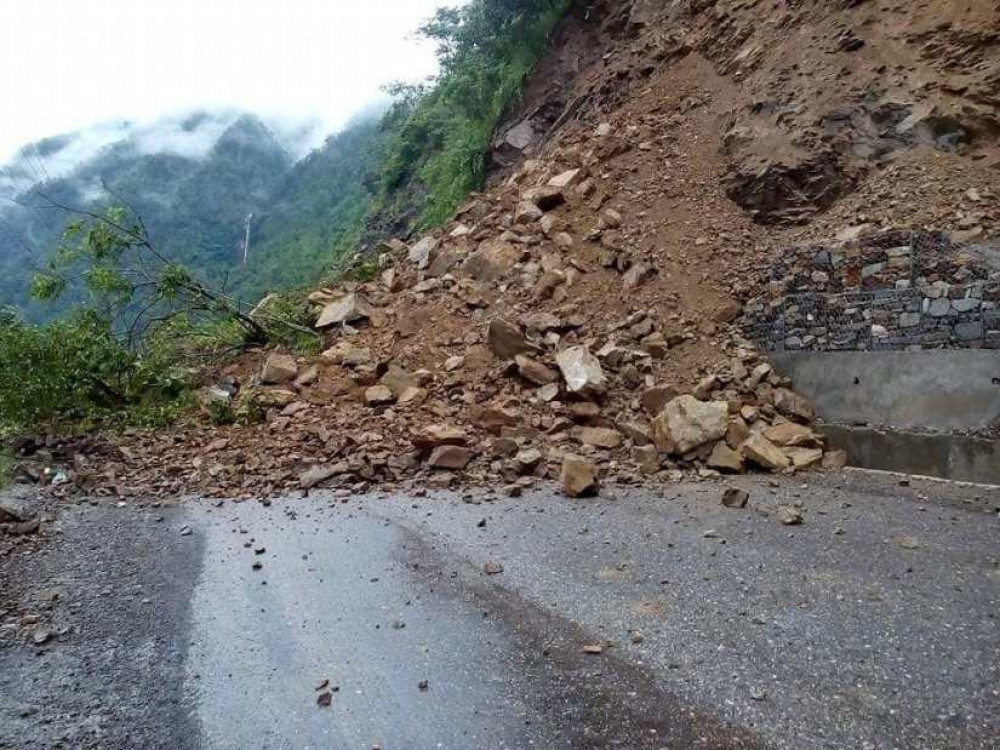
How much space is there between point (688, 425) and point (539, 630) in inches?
123

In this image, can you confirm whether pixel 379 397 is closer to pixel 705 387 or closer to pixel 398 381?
pixel 398 381

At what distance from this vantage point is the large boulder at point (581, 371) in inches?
253

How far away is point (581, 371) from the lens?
21.5 ft

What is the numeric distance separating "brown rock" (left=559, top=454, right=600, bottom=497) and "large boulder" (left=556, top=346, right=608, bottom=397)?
143cm

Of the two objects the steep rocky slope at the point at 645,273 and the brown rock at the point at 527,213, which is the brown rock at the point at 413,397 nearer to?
the steep rocky slope at the point at 645,273

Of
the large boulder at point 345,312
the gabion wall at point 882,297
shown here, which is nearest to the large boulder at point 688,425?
the gabion wall at point 882,297

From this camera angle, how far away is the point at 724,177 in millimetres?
8758

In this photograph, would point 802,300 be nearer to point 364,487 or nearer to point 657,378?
point 657,378

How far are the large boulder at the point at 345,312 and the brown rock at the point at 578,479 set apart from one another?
4.79 m

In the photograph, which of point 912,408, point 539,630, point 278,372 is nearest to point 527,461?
point 539,630

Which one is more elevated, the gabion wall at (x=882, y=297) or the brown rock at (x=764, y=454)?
the gabion wall at (x=882, y=297)

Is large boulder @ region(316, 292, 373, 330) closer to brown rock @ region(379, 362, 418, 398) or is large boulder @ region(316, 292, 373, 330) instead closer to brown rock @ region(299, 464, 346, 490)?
brown rock @ region(379, 362, 418, 398)

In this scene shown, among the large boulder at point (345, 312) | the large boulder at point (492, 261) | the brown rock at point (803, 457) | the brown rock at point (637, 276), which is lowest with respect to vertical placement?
the brown rock at point (803, 457)

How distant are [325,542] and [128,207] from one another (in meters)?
7.41
